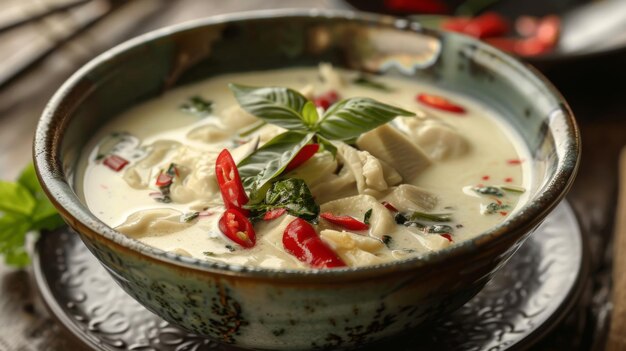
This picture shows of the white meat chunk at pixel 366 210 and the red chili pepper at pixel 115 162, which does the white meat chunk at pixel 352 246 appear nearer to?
the white meat chunk at pixel 366 210

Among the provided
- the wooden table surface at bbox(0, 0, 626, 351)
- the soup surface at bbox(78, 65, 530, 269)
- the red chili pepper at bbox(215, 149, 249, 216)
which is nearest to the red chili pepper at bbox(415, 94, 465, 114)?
the soup surface at bbox(78, 65, 530, 269)

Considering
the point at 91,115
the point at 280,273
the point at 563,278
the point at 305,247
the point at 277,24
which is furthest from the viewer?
the point at 277,24

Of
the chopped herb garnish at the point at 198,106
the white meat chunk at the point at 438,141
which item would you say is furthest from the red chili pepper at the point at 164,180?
the white meat chunk at the point at 438,141

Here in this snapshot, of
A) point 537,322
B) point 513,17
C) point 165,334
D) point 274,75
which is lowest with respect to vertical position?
point 165,334

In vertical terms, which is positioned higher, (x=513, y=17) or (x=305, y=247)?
(x=513, y=17)

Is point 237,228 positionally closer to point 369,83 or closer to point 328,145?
point 328,145

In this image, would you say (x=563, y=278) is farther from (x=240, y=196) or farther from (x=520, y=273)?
(x=240, y=196)

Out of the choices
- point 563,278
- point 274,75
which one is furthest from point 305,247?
point 274,75
